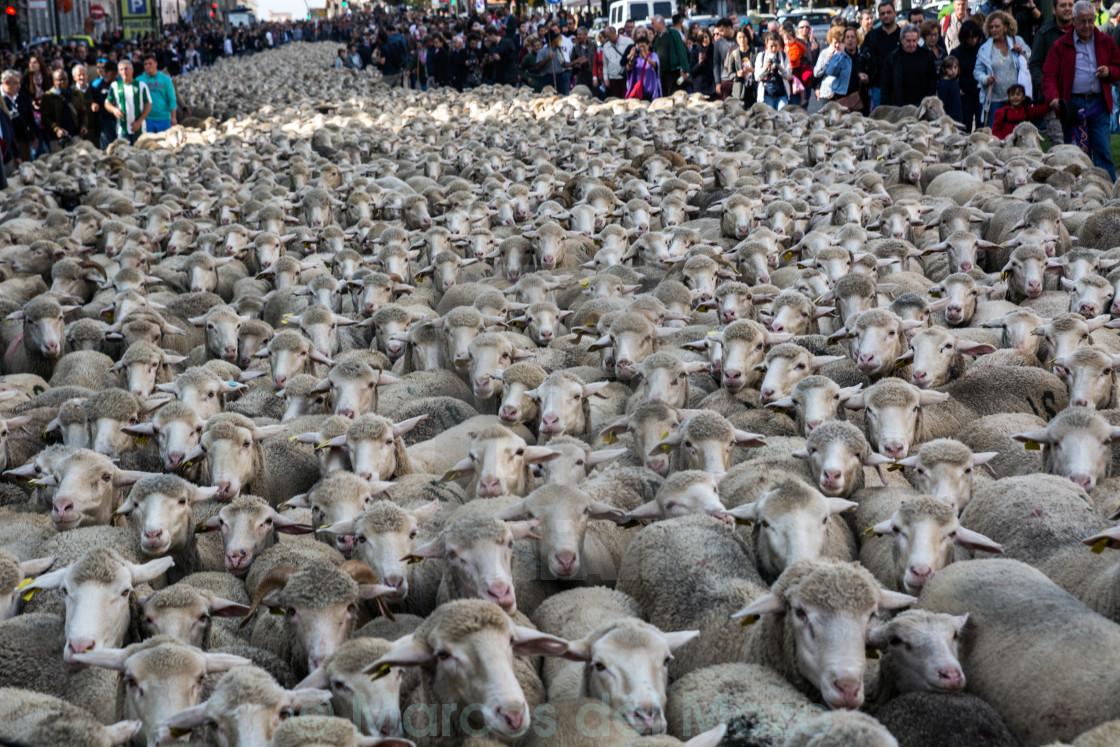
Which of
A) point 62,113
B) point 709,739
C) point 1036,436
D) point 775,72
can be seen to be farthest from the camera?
point 62,113

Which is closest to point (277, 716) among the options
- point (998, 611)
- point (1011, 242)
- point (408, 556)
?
point (408, 556)

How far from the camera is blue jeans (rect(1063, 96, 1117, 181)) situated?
40.1 ft

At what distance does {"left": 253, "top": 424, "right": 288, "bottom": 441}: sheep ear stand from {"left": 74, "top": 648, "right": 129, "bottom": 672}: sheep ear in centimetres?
213

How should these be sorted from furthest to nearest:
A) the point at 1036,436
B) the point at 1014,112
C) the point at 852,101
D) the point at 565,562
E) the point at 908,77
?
the point at 852,101
the point at 908,77
the point at 1014,112
the point at 1036,436
the point at 565,562

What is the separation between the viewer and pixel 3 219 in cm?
1236

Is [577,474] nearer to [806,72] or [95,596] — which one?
[95,596]

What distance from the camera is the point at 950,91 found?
15492 millimetres

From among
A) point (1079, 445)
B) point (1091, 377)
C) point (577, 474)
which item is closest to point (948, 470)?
point (1079, 445)

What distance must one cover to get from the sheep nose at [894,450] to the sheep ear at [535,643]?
2351 mm

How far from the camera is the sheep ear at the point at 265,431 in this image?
18.4 ft

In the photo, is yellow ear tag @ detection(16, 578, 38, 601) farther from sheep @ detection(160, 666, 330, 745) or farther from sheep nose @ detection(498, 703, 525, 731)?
sheep nose @ detection(498, 703, 525, 731)

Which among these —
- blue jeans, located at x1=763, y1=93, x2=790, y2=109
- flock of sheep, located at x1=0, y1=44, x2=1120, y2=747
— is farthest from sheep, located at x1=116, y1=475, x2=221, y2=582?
blue jeans, located at x1=763, y1=93, x2=790, y2=109

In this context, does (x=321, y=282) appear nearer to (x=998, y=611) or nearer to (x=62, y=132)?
(x=998, y=611)

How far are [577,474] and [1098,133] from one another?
386 inches
